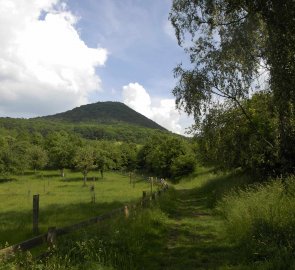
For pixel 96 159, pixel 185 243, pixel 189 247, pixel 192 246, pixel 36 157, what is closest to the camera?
pixel 189 247

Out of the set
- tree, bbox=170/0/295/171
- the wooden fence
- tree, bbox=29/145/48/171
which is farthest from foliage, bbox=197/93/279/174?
tree, bbox=29/145/48/171

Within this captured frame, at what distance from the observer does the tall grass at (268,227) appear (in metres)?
9.07

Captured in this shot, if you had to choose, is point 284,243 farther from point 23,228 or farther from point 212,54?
point 212,54

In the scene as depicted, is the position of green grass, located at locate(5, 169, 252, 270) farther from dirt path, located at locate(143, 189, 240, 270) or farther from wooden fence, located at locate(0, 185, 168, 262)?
wooden fence, located at locate(0, 185, 168, 262)

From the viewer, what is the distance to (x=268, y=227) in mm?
10773

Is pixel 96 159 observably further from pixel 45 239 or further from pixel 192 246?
pixel 45 239

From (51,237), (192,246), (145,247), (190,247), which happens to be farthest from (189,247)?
(51,237)

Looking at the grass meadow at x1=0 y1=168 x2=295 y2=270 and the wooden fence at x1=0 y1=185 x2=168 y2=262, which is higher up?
the wooden fence at x1=0 y1=185 x2=168 y2=262

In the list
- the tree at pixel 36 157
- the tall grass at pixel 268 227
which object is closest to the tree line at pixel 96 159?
the tree at pixel 36 157

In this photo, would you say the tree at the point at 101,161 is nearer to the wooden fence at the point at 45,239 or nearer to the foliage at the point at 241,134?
the foliage at the point at 241,134

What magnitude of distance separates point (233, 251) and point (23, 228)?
8.07m

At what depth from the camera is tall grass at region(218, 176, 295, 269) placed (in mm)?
9068

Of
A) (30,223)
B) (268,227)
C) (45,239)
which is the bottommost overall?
(30,223)

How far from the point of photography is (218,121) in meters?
22.1
